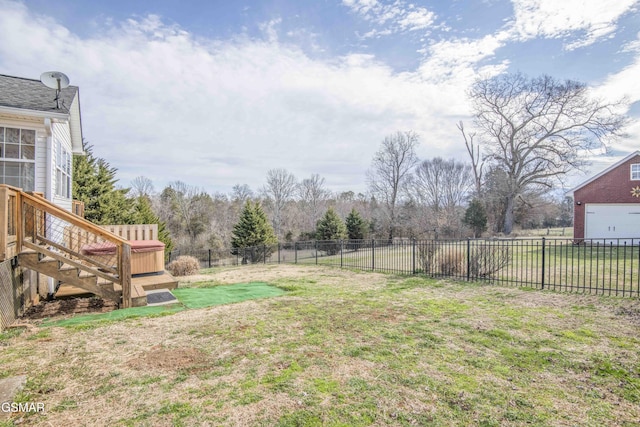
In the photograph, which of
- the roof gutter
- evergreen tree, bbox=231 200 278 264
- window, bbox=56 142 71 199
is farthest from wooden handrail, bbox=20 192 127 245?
evergreen tree, bbox=231 200 278 264

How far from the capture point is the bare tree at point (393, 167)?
1252 inches

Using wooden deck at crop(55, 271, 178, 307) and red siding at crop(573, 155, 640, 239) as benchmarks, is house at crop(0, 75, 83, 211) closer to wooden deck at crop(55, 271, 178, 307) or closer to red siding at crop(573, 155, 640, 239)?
wooden deck at crop(55, 271, 178, 307)

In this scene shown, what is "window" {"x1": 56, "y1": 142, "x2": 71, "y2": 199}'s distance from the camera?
725 cm

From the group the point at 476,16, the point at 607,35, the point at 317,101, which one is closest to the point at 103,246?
the point at 317,101

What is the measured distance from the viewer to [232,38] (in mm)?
9383

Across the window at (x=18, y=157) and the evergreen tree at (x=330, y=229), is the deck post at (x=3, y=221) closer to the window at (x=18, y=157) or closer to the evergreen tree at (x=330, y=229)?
the window at (x=18, y=157)

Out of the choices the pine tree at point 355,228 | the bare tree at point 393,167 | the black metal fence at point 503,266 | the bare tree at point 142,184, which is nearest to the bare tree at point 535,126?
the bare tree at point 393,167

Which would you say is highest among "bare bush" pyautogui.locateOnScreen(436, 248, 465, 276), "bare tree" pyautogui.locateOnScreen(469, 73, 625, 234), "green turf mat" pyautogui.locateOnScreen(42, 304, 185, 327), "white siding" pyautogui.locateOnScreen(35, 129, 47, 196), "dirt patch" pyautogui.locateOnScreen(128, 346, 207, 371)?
"bare tree" pyautogui.locateOnScreen(469, 73, 625, 234)

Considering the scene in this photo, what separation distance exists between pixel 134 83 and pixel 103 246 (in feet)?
18.8

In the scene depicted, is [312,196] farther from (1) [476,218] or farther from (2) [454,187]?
(1) [476,218]

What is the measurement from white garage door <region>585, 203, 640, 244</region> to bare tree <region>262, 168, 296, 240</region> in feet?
91.3

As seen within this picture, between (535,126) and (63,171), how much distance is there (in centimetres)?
3426

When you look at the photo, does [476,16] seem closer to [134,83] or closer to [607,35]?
[607,35]

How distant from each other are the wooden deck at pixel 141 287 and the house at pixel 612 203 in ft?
72.4
